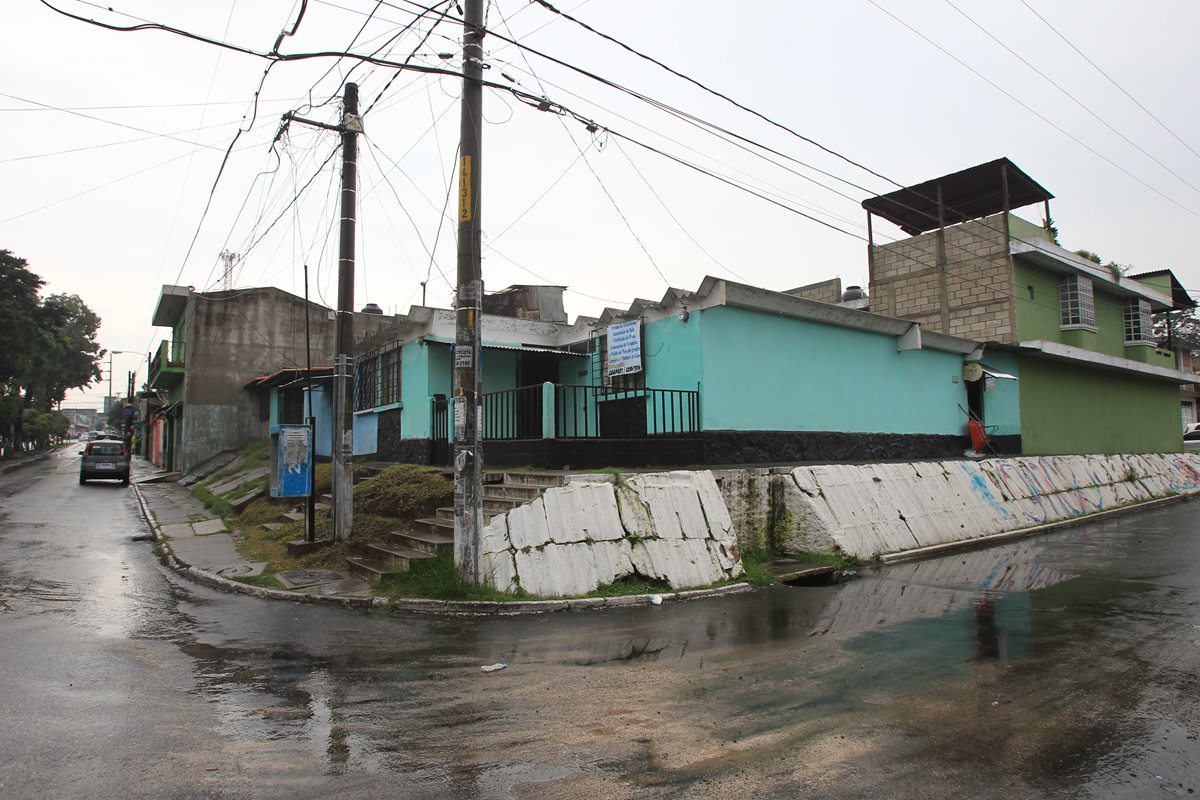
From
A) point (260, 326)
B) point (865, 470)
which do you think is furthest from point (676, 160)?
point (260, 326)

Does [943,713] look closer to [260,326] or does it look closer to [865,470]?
[865,470]

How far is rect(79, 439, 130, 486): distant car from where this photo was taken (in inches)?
1001

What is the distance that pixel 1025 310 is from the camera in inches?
802

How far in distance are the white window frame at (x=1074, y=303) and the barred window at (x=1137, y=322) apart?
3909mm

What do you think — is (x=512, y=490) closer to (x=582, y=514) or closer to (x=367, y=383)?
(x=582, y=514)

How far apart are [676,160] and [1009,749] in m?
8.70

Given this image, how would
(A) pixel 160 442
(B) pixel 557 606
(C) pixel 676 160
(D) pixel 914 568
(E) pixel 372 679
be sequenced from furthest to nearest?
(A) pixel 160 442, (C) pixel 676 160, (D) pixel 914 568, (B) pixel 557 606, (E) pixel 372 679

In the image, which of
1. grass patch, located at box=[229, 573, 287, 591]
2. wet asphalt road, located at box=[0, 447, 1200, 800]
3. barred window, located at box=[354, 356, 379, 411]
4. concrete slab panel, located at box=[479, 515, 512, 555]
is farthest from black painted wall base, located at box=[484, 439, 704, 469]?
barred window, located at box=[354, 356, 379, 411]

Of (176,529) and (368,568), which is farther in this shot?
(176,529)

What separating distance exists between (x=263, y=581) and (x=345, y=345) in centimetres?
343

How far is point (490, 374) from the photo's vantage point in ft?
48.6

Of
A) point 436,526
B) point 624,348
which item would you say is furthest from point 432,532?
point 624,348

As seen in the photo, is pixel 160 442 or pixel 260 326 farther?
pixel 160 442

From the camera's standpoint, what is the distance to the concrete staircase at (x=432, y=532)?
29.3 feet
